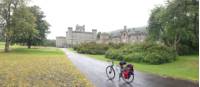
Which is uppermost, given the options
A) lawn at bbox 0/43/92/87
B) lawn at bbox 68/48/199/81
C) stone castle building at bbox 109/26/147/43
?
stone castle building at bbox 109/26/147/43

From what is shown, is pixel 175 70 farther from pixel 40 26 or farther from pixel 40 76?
pixel 40 26

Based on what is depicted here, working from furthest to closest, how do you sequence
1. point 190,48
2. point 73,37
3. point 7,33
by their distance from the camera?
1. point 73,37
2. point 7,33
3. point 190,48

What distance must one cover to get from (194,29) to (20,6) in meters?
33.2

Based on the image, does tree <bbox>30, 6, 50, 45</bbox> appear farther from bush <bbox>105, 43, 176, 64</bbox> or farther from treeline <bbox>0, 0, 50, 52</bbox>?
bush <bbox>105, 43, 176, 64</bbox>

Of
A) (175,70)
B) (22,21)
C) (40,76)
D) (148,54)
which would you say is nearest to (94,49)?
(22,21)

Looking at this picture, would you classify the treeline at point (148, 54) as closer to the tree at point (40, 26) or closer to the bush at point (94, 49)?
the bush at point (94, 49)

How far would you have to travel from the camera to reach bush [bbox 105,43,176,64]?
80.5 feet

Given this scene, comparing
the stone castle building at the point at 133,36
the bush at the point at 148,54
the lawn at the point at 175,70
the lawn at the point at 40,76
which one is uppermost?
the stone castle building at the point at 133,36

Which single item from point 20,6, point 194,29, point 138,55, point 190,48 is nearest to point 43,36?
point 20,6

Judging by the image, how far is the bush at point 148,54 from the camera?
24544 mm

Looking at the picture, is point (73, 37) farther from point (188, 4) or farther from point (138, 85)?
point (138, 85)

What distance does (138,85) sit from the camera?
11.1 meters

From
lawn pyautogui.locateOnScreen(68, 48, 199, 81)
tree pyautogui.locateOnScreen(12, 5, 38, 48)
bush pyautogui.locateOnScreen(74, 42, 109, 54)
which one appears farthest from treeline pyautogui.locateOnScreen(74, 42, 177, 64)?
tree pyautogui.locateOnScreen(12, 5, 38, 48)

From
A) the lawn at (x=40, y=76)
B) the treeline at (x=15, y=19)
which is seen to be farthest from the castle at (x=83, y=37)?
the lawn at (x=40, y=76)
